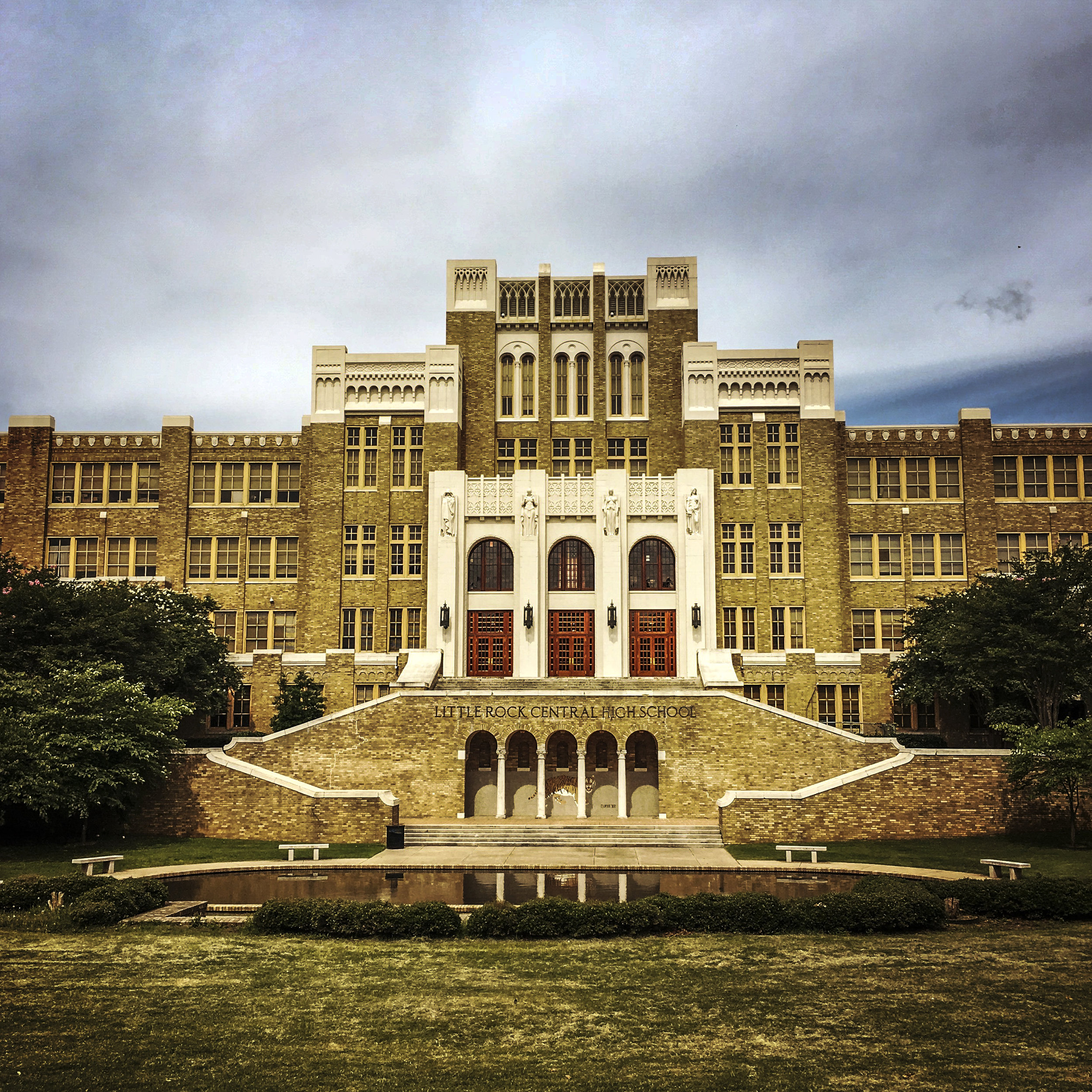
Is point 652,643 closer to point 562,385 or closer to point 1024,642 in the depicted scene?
point 562,385

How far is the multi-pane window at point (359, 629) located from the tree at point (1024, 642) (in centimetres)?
2652

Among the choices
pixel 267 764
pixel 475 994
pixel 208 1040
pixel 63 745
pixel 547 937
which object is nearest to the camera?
pixel 208 1040

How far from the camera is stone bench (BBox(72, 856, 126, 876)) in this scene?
30.0m

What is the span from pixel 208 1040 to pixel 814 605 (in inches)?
1662

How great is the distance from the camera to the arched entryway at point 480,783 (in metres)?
43.7

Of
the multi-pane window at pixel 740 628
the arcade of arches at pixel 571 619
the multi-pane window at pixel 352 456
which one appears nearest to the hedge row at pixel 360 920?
the arcade of arches at pixel 571 619

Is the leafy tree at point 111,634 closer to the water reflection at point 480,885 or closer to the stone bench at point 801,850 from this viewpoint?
Answer: the water reflection at point 480,885

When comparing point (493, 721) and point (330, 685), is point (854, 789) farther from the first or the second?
point (330, 685)

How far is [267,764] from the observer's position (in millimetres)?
40875

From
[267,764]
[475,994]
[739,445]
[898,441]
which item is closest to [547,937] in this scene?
[475,994]

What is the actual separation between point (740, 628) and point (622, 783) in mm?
14205

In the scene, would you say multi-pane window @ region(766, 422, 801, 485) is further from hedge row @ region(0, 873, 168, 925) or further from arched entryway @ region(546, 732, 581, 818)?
hedge row @ region(0, 873, 168, 925)

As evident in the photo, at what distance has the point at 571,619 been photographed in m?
50.1

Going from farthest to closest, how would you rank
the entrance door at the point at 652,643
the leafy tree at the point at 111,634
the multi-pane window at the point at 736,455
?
1. the multi-pane window at the point at 736,455
2. the entrance door at the point at 652,643
3. the leafy tree at the point at 111,634
